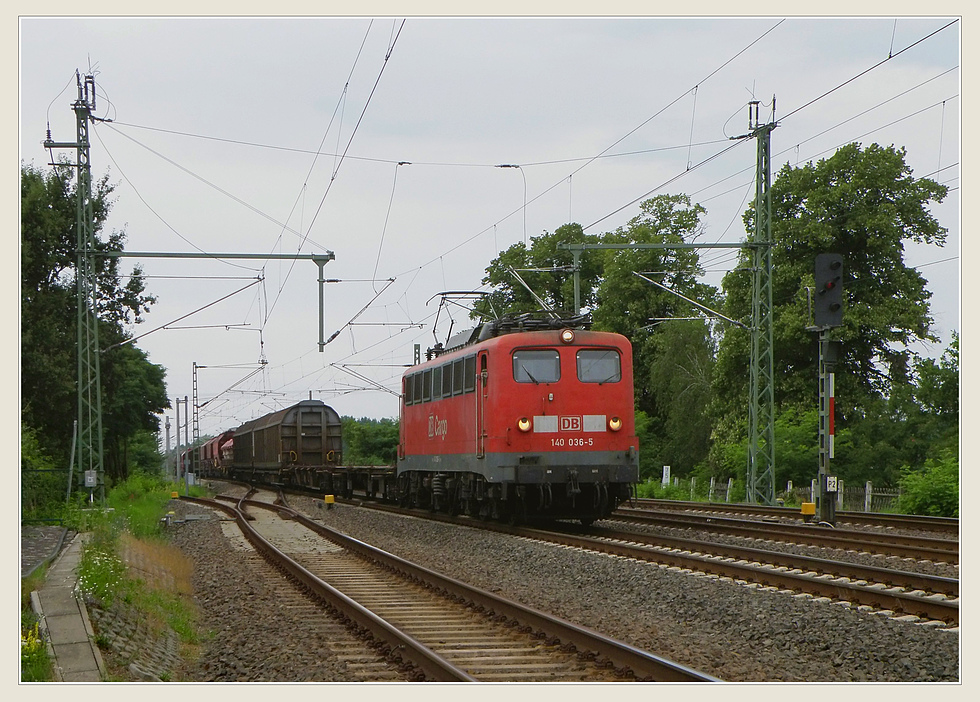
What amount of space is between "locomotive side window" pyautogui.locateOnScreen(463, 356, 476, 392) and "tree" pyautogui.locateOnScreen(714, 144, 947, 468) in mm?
15836

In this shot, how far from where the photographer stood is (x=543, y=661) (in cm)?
790

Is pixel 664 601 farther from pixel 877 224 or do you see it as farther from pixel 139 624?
pixel 877 224

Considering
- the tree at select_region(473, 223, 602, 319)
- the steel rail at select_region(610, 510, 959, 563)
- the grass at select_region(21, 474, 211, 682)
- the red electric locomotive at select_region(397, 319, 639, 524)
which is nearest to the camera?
the grass at select_region(21, 474, 211, 682)

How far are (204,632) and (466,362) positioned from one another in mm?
9305

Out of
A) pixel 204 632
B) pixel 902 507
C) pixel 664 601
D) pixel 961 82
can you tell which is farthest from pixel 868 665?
pixel 902 507

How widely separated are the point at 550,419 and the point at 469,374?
2.01 meters

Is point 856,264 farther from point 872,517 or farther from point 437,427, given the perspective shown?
point 437,427

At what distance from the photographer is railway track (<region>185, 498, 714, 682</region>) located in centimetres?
739

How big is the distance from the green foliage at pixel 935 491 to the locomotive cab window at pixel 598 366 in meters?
7.96

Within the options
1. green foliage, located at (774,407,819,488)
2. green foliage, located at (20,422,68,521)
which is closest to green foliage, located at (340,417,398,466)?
green foliage, located at (774,407,819,488)

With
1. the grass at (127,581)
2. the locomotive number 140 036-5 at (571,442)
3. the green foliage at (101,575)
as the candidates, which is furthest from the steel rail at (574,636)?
the locomotive number 140 036-5 at (571,442)

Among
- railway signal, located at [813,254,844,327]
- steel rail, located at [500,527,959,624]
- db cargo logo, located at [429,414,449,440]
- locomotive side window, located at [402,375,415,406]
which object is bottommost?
steel rail, located at [500,527,959,624]

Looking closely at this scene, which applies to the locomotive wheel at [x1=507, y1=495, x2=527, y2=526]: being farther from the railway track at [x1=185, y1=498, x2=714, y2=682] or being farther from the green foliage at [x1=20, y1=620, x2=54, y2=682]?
the green foliage at [x1=20, y1=620, x2=54, y2=682]

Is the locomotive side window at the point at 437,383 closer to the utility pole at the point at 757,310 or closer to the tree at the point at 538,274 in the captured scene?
the utility pole at the point at 757,310
